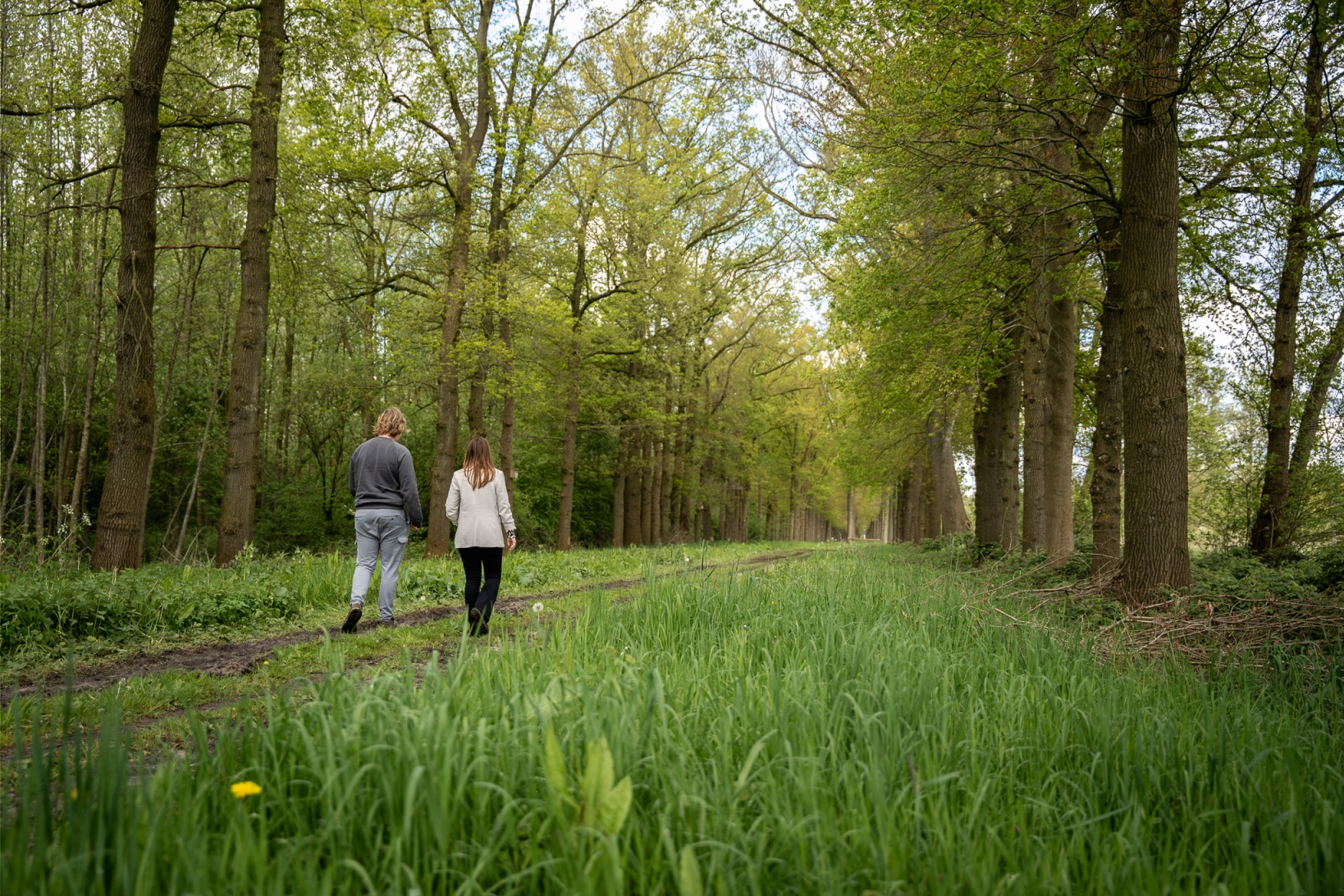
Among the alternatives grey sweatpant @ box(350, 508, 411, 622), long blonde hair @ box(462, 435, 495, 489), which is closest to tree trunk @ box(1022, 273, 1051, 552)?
long blonde hair @ box(462, 435, 495, 489)

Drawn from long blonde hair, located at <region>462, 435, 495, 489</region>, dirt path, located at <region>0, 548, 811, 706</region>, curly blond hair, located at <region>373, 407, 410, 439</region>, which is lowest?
dirt path, located at <region>0, 548, 811, 706</region>

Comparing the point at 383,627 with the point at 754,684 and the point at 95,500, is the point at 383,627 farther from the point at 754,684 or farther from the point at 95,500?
the point at 95,500

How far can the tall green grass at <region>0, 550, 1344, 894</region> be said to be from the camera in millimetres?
1788

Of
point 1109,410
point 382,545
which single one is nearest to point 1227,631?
point 1109,410

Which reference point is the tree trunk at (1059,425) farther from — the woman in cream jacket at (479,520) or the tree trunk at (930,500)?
the tree trunk at (930,500)

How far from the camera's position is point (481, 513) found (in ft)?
22.7

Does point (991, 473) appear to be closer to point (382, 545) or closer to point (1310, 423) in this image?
point (1310, 423)

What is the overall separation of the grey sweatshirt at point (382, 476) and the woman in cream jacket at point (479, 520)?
494 millimetres

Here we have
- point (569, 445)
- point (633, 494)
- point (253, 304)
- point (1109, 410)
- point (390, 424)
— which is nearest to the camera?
point (390, 424)

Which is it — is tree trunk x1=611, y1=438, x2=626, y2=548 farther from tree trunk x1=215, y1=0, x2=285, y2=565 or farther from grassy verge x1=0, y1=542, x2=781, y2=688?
grassy verge x1=0, y1=542, x2=781, y2=688

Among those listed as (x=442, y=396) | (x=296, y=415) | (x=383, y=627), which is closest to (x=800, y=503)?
(x=296, y=415)

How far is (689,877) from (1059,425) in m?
11.6

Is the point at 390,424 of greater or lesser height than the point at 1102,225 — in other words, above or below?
below

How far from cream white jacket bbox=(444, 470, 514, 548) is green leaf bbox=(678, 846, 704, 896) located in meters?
5.39
